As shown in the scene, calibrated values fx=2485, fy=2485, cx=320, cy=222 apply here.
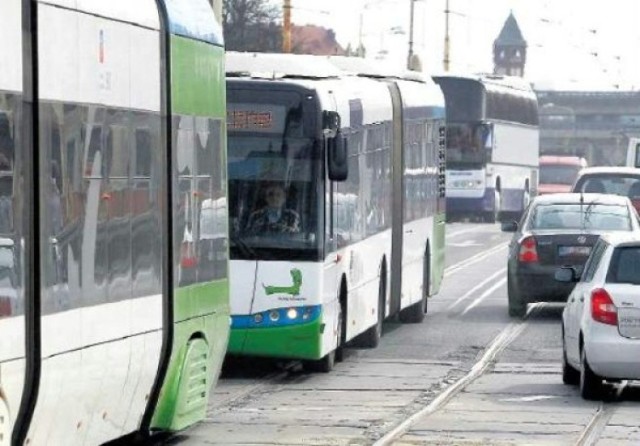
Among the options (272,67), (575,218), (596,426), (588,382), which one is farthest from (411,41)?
(596,426)

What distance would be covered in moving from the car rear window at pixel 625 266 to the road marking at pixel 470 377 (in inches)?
64.3

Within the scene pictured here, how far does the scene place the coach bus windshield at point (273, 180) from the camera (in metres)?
20.4

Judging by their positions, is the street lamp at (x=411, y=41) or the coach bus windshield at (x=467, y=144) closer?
the coach bus windshield at (x=467, y=144)

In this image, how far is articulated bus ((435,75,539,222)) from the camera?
62.2 m

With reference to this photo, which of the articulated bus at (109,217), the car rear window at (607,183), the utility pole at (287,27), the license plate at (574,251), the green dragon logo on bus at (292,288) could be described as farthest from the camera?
the utility pole at (287,27)

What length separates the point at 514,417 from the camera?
59.0 feet

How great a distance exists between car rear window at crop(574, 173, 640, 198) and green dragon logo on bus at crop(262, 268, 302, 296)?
1792 cm

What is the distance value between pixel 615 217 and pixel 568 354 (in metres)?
9.27

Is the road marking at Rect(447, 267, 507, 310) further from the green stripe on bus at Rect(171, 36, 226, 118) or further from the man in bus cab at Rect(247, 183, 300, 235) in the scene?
the green stripe on bus at Rect(171, 36, 226, 118)

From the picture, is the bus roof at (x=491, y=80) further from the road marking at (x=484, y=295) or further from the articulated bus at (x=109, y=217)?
the articulated bus at (x=109, y=217)

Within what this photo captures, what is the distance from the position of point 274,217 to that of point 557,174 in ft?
199

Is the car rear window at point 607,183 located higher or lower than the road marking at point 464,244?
higher

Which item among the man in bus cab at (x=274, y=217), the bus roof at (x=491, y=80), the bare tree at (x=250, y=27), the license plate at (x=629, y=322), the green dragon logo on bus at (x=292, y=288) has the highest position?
the bare tree at (x=250, y=27)

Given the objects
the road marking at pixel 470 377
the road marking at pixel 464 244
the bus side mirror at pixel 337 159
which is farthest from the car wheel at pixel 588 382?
the road marking at pixel 464 244
